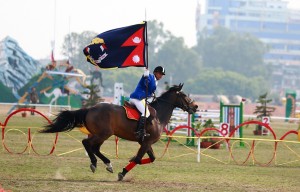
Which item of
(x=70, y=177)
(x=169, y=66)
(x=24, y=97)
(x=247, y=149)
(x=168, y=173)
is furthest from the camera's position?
(x=169, y=66)

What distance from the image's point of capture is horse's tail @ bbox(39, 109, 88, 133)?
1828cm

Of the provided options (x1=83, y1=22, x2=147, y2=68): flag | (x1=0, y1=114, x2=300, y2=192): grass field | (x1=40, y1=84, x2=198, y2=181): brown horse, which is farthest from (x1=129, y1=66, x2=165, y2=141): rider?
(x1=0, y1=114, x2=300, y2=192): grass field

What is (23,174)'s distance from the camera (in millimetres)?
17969

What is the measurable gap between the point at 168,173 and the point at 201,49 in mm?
158743

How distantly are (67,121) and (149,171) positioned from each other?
2804 millimetres

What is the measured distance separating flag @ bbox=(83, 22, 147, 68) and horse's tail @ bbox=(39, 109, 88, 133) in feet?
4.35

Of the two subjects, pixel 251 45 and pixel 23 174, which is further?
pixel 251 45

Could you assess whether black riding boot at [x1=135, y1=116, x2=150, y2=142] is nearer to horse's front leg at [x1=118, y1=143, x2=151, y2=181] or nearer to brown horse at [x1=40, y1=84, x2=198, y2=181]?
brown horse at [x1=40, y1=84, x2=198, y2=181]

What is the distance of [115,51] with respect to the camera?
18.9m

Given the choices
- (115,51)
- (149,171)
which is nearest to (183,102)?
(149,171)

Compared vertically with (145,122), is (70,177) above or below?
below

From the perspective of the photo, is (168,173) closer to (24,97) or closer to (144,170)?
(144,170)

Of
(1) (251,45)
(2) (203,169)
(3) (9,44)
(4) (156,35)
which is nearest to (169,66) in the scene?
(4) (156,35)

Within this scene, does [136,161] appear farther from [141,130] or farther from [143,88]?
[143,88]
